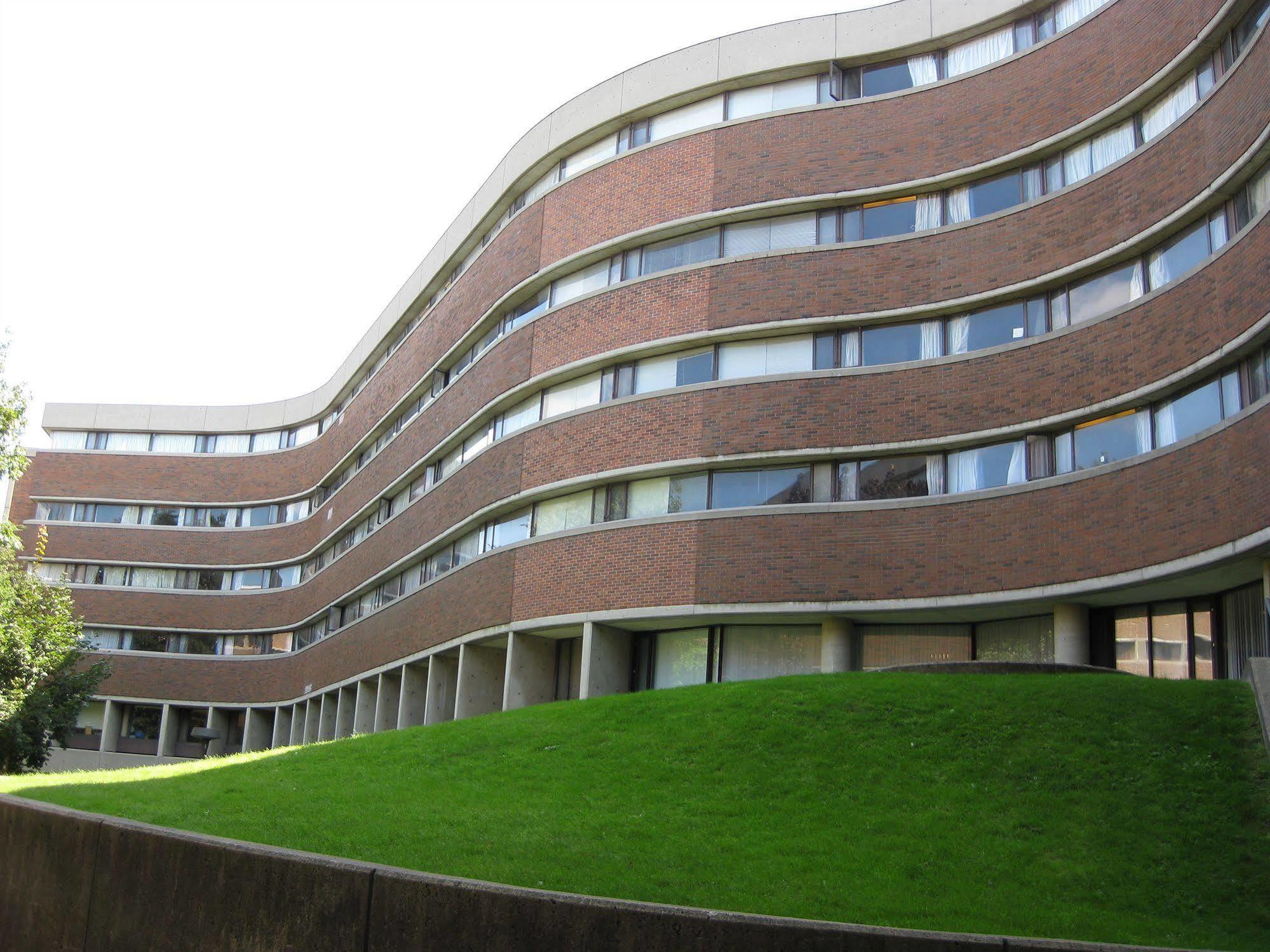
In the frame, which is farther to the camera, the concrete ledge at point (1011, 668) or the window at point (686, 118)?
the window at point (686, 118)

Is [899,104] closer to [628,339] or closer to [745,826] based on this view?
[628,339]

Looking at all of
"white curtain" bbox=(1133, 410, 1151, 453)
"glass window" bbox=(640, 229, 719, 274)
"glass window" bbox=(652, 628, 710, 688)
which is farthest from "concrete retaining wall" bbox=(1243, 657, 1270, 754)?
"glass window" bbox=(640, 229, 719, 274)

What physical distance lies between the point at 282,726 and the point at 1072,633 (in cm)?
4548

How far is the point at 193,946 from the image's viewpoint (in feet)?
29.4

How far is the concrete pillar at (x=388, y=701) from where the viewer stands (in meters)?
44.0

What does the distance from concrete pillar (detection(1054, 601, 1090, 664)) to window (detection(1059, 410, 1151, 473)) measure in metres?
2.57

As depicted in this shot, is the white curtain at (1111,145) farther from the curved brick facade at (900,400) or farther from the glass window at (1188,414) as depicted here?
the glass window at (1188,414)

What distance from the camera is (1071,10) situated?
86.8 ft

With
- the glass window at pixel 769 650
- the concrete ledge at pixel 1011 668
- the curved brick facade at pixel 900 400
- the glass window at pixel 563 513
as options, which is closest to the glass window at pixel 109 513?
the curved brick facade at pixel 900 400

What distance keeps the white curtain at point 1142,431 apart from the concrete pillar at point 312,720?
39318 millimetres

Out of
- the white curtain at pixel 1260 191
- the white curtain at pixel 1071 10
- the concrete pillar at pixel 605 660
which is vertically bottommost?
the concrete pillar at pixel 605 660

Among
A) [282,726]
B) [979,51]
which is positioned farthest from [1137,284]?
[282,726]

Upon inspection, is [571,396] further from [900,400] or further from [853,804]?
[853,804]

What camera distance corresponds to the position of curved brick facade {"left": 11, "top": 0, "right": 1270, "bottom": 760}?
2172cm
